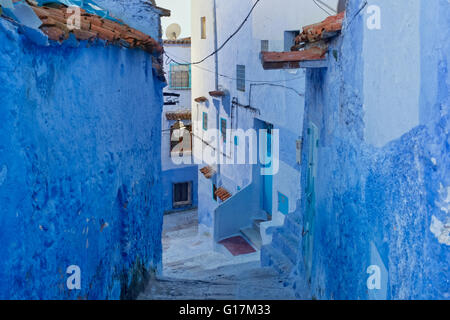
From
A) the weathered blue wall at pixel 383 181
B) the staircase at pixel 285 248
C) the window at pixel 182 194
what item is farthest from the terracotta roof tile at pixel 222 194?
the weathered blue wall at pixel 383 181

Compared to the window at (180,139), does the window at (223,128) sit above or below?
above

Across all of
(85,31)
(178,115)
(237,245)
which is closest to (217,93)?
(237,245)

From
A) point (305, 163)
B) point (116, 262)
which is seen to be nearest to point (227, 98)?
point (305, 163)

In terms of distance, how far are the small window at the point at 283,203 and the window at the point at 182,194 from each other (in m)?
10.8

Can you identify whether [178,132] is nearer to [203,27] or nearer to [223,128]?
[203,27]

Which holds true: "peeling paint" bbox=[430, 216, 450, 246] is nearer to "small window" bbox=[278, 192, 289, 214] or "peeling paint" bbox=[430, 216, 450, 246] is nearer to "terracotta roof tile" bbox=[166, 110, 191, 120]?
"small window" bbox=[278, 192, 289, 214]

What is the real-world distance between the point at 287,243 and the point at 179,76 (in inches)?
636

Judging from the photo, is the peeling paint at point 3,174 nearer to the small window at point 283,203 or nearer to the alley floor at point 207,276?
the alley floor at point 207,276

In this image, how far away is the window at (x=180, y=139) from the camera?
944 inches

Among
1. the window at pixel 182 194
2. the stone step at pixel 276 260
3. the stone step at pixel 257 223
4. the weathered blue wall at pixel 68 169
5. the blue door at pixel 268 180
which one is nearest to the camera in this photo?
the weathered blue wall at pixel 68 169

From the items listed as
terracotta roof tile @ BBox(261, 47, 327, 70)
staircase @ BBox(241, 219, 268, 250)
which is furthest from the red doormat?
Answer: terracotta roof tile @ BBox(261, 47, 327, 70)

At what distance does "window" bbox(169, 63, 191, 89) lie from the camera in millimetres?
23969

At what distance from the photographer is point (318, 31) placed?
18.9ft
